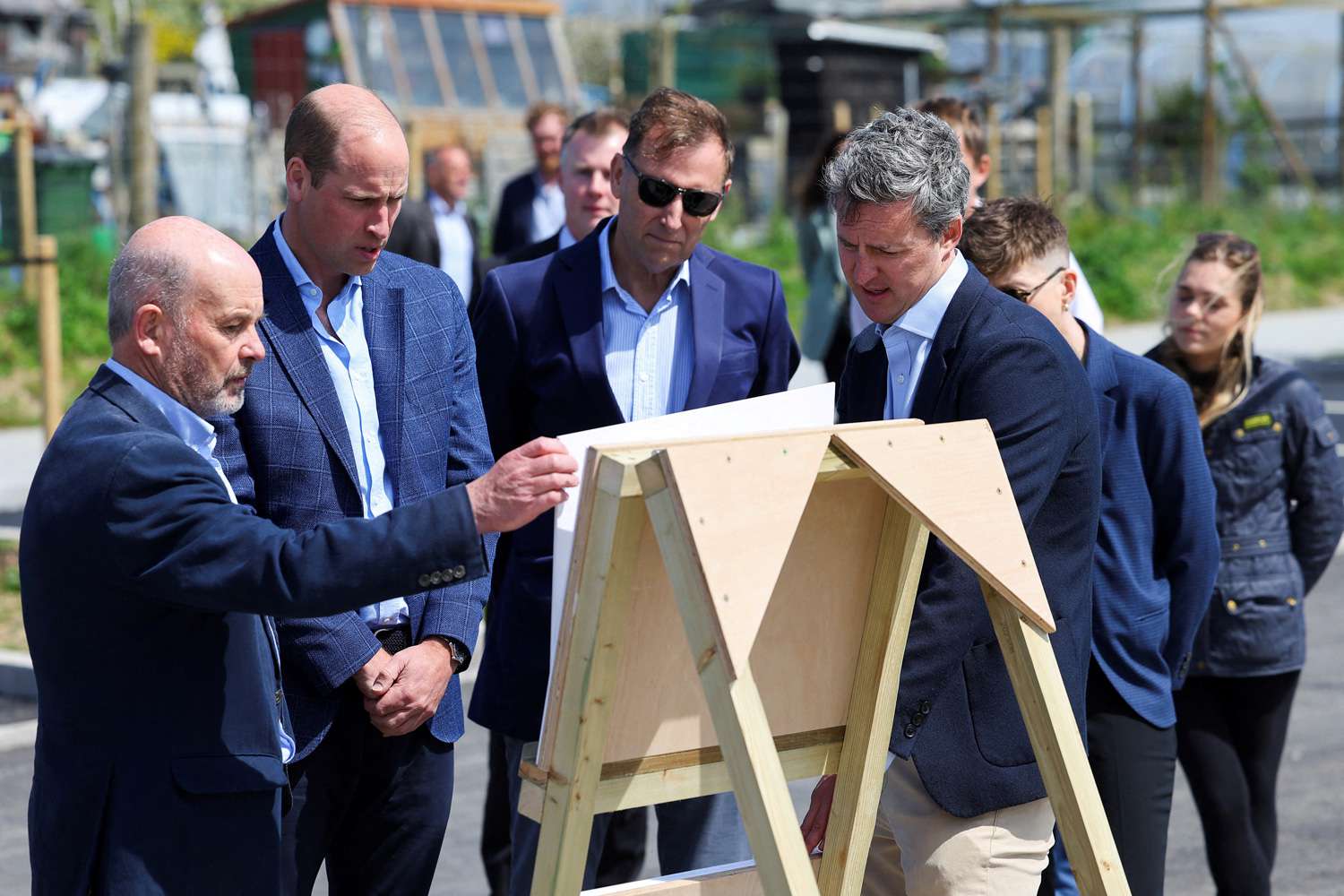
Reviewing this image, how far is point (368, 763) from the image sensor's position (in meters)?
3.25

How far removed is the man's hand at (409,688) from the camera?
3129 millimetres

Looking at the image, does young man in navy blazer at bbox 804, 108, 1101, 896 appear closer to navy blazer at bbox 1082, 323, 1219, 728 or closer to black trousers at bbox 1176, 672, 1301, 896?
navy blazer at bbox 1082, 323, 1219, 728

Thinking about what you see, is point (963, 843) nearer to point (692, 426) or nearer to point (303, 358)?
point (692, 426)

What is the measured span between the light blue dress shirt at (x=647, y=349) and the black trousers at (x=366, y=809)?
96 cm

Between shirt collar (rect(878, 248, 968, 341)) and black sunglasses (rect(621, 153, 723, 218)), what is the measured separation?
88cm

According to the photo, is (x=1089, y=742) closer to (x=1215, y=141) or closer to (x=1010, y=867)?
(x=1010, y=867)

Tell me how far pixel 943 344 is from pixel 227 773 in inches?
55.8

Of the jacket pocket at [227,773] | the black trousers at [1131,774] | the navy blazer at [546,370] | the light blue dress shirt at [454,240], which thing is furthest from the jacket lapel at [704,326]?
the light blue dress shirt at [454,240]

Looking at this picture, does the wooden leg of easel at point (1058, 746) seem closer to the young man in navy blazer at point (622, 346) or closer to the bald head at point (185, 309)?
the young man in navy blazer at point (622, 346)

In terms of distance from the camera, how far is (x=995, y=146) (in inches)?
776

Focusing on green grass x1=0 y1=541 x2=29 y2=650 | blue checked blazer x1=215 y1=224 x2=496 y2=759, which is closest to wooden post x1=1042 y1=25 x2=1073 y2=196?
green grass x1=0 y1=541 x2=29 y2=650

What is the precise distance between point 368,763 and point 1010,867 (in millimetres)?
1250

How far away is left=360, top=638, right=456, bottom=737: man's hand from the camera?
3129 mm

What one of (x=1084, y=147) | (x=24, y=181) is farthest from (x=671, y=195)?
(x=1084, y=147)
